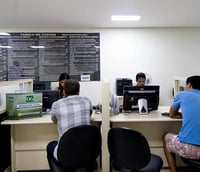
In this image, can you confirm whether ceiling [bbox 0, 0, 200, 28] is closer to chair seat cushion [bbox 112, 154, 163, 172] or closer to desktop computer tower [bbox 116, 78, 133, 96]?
desktop computer tower [bbox 116, 78, 133, 96]

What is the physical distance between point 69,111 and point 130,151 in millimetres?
666

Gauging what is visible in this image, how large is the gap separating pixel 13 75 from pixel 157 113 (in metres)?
3.69

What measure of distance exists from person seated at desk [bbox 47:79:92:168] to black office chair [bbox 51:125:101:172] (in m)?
0.18

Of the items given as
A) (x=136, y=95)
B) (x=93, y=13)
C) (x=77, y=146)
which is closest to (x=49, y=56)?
(x=93, y=13)

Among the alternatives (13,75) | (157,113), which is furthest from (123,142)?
(13,75)

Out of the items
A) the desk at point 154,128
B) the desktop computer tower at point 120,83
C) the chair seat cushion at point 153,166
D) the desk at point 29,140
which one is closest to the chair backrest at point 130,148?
the chair seat cushion at point 153,166

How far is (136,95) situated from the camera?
3.21 meters

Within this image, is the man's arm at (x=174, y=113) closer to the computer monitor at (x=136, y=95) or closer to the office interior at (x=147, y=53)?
the computer monitor at (x=136, y=95)

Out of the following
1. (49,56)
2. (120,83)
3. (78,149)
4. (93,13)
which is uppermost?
(93,13)

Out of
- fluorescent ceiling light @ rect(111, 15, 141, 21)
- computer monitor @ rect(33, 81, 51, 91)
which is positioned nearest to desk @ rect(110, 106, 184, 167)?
fluorescent ceiling light @ rect(111, 15, 141, 21)

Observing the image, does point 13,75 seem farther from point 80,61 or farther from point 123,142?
point 123,142

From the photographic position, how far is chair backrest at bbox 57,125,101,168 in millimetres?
2217

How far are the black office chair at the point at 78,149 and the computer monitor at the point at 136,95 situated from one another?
962mm

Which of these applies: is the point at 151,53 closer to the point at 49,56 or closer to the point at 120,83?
the point at 120,83
